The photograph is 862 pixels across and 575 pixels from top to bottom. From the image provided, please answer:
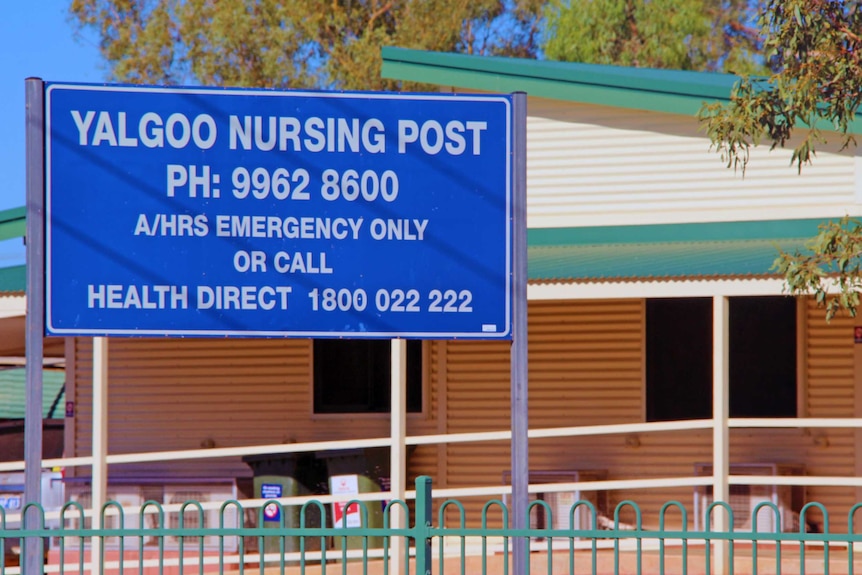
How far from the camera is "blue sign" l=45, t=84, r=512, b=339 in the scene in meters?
6.89

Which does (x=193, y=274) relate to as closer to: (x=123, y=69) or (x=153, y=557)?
(x=153, y=557)

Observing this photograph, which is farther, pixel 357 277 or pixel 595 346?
pixel 595 346

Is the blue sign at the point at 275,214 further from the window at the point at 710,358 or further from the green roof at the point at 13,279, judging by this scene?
the window at the point at 710,358

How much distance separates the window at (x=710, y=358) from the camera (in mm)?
13852

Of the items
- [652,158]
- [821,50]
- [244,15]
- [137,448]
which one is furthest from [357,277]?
[244,15]

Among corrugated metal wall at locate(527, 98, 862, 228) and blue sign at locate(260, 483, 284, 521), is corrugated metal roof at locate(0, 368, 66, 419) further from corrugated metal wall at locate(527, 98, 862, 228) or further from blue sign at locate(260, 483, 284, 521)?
corrugated metal wall at locate(527, 98, 862, 228)

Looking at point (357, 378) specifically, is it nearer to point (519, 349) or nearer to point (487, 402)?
point (487, 402)

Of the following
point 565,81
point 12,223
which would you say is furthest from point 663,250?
point 12,223

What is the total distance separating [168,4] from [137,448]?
24045mm

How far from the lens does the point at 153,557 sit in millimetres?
13523

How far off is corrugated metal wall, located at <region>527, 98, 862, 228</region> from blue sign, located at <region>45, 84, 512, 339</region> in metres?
7.03

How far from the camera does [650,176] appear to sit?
13820 millimetres

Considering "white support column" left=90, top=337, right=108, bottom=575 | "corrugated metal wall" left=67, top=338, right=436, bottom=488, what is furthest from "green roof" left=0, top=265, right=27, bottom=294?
"corrugated metal wall" left=67, top=338, right=436, bottom=488

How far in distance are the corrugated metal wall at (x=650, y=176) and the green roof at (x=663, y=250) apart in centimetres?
35
